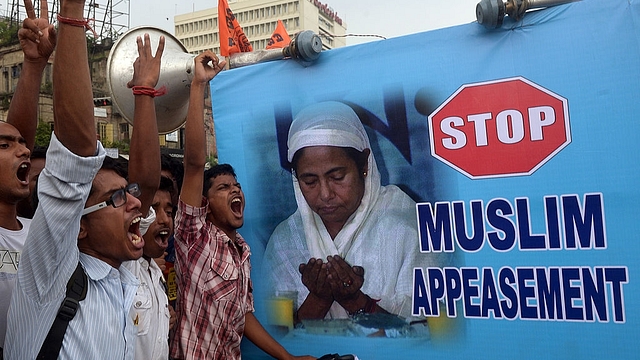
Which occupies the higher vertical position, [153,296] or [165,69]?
[165,69]

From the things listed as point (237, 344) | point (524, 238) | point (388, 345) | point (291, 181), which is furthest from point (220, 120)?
point (524, 238)

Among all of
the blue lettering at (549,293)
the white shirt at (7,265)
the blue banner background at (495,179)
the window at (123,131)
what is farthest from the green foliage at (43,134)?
the blue lettering at (549,293)

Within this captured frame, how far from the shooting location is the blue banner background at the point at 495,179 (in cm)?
219

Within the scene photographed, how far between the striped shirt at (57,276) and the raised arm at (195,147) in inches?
35.0

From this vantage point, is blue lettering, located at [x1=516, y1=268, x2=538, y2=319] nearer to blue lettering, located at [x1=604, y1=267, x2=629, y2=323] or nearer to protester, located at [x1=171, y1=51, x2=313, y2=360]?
blue lettering, located at [x1=604, y1=267, x2=629, y2=323]

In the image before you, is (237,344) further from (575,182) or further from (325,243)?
(575,182)

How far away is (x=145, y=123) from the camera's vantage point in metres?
2.12

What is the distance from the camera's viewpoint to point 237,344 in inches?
97.4

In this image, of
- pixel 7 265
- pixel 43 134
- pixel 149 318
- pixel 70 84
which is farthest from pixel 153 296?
pixel 43 134

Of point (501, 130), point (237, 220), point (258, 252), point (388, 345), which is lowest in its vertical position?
point (388, 345)

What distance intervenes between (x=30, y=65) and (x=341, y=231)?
1490 mm

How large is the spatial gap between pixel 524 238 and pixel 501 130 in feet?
1.47

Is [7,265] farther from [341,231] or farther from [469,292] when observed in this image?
[469,292]

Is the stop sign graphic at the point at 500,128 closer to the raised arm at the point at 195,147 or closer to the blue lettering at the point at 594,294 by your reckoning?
the blue lettering at the point at 594,294
